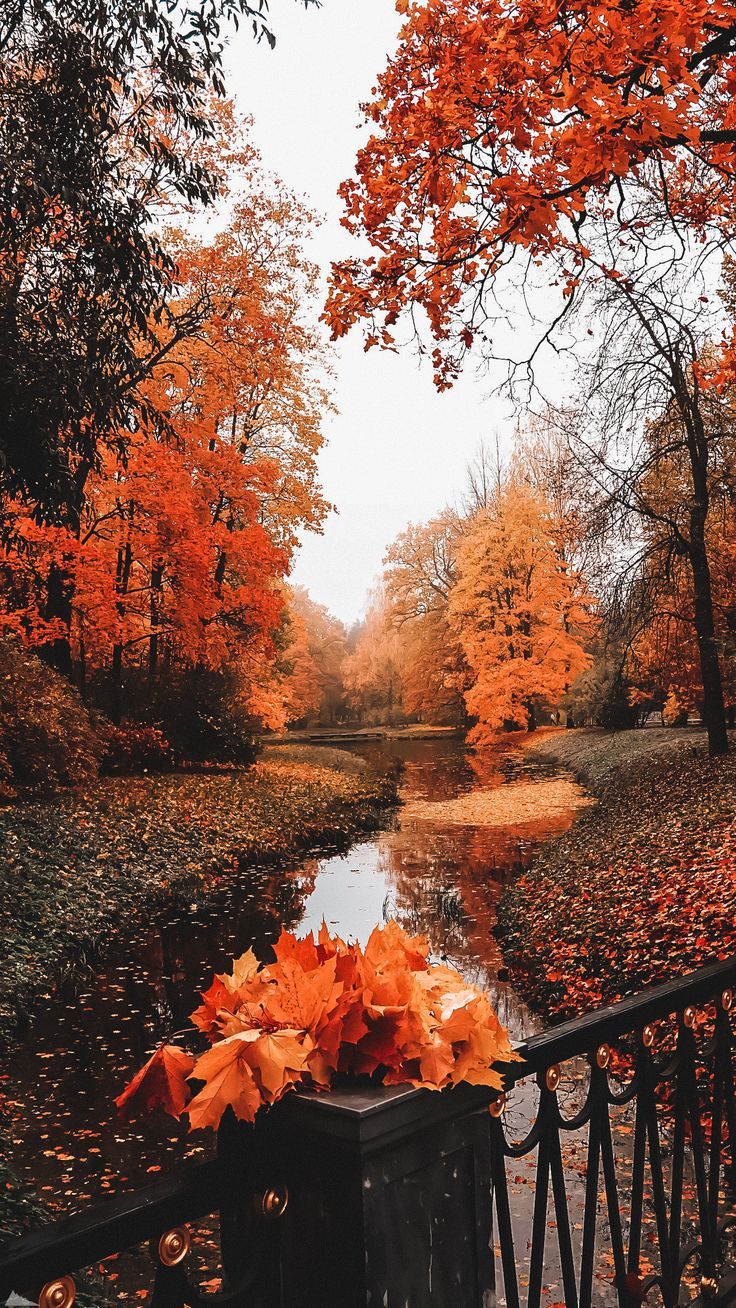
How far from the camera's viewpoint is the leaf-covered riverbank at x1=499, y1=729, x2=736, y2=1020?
711 centimetres

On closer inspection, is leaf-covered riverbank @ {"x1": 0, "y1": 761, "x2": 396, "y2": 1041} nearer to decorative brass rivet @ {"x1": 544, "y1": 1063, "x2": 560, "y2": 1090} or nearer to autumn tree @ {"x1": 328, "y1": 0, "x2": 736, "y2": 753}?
autumn tree @ {"x1": 328, "y1": 0, "x2": 736, "y2": 753}

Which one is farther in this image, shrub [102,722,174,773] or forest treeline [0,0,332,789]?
shrub [102,722,174,773]

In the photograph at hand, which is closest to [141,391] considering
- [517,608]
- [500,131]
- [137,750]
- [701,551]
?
[137,750]

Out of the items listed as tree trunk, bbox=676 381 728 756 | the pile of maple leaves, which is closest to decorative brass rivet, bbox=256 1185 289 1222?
the pile of maple leaves

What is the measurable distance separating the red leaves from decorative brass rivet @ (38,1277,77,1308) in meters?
0.26

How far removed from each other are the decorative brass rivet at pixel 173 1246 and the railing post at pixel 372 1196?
14cm

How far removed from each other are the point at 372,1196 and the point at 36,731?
11.9 m

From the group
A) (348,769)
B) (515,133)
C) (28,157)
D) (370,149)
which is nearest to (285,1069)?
(515,133)

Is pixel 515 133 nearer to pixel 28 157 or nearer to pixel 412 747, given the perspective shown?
pixel 28 157

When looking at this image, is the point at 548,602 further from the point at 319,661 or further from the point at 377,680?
the point at 319,661

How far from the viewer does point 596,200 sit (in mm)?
8008

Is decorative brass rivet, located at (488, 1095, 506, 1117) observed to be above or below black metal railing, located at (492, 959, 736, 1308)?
above

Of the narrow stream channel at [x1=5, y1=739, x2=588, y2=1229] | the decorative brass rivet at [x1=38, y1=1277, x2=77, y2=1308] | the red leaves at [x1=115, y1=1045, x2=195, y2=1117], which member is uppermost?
the red leaves at [x1=115, y1=1045, x2=195, y2=1117]

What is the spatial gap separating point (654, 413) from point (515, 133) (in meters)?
9.13
